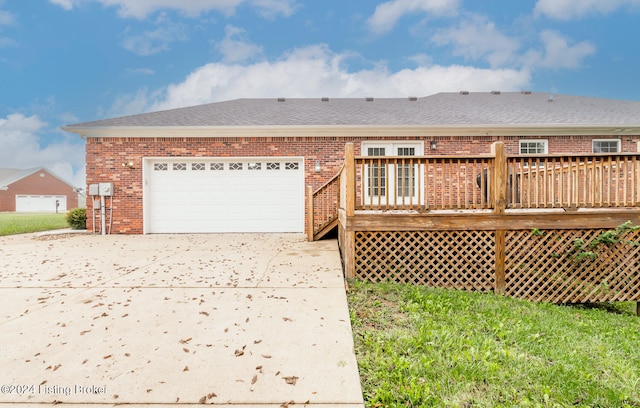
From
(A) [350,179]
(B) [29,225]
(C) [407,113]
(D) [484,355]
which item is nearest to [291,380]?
(D) [484,355]

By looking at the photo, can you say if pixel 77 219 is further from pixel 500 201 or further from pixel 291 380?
pixel 500 201

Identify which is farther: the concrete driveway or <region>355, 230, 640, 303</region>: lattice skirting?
<region>355, 230, 640, 303</region>: lattice skirting

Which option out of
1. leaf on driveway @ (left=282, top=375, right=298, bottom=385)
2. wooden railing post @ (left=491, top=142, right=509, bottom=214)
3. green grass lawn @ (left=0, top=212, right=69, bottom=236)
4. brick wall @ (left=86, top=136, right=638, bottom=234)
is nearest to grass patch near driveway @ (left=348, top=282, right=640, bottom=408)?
leaf on driveway @ (left=282, top=375, right=298, bottom=385)

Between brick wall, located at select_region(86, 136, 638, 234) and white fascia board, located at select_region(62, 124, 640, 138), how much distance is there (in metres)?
0.15

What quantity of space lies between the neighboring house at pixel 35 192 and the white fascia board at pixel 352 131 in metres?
37.2

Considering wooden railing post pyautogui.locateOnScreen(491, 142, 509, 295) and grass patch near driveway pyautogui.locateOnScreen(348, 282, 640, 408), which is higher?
wooden railing post pyautogui.locateOnScreen(491, 142, 509, 295)

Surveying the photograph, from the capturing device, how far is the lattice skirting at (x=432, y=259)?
445cm

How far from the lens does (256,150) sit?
358 inches

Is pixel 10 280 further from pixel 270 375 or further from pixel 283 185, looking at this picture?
pixel 283 185

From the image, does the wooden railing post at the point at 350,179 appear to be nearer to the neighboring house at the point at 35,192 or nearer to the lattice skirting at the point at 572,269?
the lattice skirting at the point at 572,269

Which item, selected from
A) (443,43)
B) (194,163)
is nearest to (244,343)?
(194,163)

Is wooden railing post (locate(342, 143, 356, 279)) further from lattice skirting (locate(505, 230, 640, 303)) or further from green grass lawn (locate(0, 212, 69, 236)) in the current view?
green grass lawn (locate(0, 212, 69, 236))

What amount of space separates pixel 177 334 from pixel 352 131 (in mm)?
7510

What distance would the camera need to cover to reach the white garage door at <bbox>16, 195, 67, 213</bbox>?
37.6m
